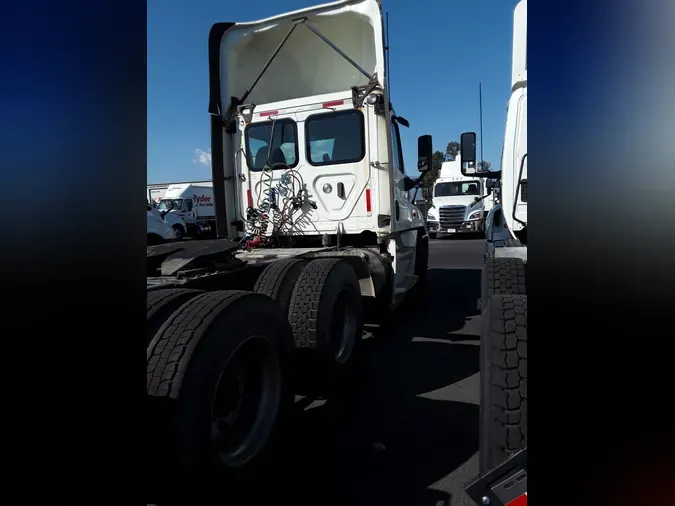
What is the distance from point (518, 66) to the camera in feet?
14.5

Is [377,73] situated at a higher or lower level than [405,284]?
higher

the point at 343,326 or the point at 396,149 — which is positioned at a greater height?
the point at 396,149

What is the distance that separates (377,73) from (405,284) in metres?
2.71

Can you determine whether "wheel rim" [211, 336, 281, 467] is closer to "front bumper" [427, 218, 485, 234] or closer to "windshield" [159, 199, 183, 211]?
"front bumper" [427, 218, 485, 234]

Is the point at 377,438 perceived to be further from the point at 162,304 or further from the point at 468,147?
the point at 468,147

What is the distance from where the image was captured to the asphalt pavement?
2.36m

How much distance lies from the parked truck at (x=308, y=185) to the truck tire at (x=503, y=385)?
1.19 metres

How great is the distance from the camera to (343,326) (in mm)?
4043

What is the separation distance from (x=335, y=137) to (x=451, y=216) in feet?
46.9

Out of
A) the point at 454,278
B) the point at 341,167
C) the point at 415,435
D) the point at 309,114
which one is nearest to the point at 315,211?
the point at 341,167

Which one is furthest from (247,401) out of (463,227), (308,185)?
(463,227)
